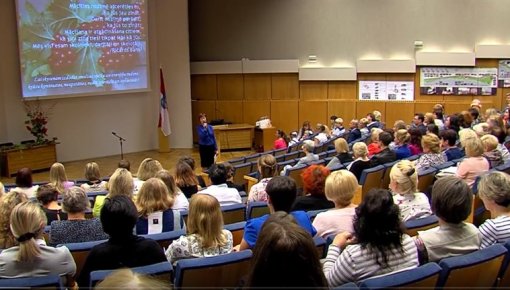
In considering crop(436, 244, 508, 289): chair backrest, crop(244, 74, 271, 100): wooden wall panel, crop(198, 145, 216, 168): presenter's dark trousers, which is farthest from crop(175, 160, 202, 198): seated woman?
crop(244, 74, 271, 100): wooden wall panel

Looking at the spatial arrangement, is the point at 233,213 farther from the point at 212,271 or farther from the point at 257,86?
the point at 257,86

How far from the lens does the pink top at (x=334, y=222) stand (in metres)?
3.59

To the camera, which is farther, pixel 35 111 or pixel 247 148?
pixel 247 148

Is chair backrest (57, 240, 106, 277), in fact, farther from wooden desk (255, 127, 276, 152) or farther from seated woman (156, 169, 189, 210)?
wooden desk (255, 127, 276, 152)

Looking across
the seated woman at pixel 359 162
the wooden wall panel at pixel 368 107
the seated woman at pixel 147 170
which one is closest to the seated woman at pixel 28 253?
the seated woman at pixel 147 170

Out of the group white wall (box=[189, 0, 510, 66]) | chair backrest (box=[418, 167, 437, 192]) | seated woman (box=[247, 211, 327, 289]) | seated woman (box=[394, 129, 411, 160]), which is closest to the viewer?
seated woman (box=[247, 211, 327, 289])

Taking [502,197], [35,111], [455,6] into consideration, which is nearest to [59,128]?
[35,111]

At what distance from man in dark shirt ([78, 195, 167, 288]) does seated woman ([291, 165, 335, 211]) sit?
166 cm

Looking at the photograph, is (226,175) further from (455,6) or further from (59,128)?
(455,6)

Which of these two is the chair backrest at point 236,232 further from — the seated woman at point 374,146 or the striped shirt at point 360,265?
the seated woman at point 374,146

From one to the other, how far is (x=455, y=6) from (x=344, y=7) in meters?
2.67

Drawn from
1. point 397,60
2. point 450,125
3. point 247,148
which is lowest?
point 247,148

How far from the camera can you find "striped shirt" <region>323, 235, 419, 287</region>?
271cm

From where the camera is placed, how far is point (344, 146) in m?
7.42
